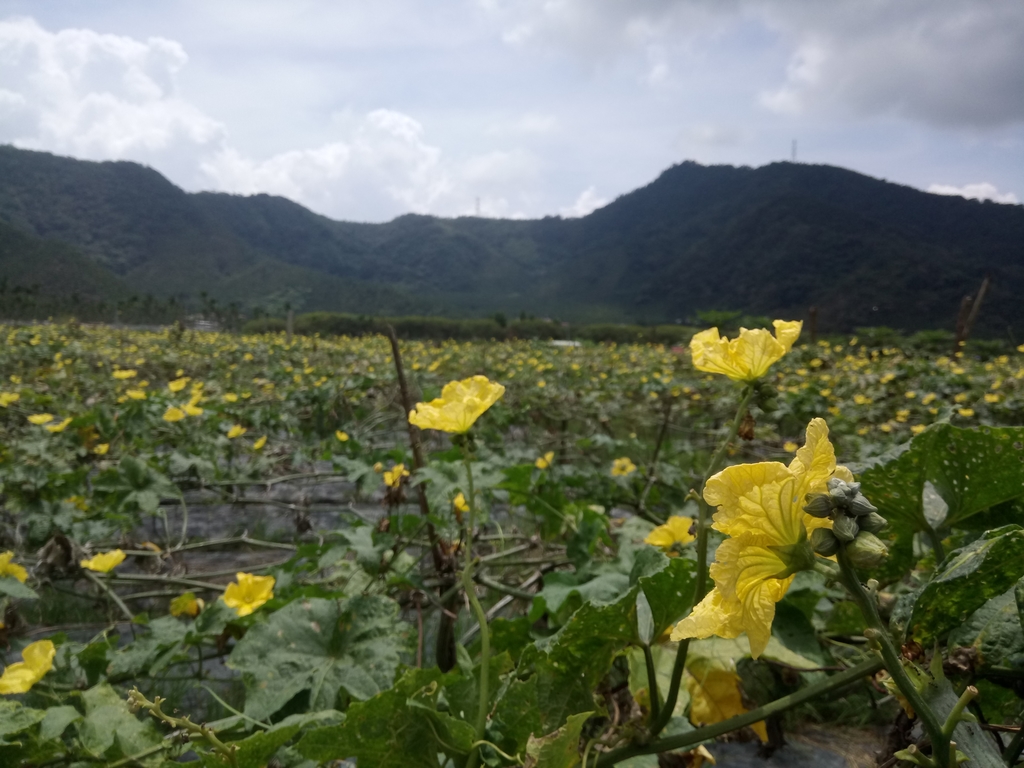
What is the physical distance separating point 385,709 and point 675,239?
98012 mm

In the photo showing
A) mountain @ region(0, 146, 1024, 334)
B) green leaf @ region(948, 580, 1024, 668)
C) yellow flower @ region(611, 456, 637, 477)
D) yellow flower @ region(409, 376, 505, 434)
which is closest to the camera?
green leaf @ region(948, 580, 1024, 668)

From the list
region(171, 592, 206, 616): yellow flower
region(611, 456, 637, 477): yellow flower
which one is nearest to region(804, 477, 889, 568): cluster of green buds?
region(171, 592, 206, 616): yellow flower

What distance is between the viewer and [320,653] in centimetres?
104

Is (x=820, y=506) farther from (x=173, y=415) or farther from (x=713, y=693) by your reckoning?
(x=173, y=415)

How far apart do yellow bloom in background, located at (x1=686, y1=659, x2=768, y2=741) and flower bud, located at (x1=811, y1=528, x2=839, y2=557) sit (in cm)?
60

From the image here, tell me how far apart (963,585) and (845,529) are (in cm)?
22

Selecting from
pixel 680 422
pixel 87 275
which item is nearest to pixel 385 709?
pixel 680 422

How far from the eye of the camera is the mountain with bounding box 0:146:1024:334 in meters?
51.0

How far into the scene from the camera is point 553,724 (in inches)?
26.7

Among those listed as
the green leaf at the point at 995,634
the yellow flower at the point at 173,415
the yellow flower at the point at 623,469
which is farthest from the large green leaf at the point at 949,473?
the yellow flower at the point at 173,415

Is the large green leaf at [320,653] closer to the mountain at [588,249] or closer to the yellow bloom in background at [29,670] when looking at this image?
the yellow bloom in background at [29,670]

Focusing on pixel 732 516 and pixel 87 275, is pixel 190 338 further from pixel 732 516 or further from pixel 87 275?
pixel 87 275

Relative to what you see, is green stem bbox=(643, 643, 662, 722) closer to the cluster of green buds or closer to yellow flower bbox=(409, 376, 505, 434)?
the cluster of green buds

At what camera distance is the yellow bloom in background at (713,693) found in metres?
0.86
